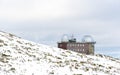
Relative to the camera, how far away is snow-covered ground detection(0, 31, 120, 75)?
4278 cm

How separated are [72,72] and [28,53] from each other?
9197mm

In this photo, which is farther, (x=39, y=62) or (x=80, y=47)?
(x=80, y=47)

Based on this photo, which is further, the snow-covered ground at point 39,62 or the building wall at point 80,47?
→ the building wall at point 80,47

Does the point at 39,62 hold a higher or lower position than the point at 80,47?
lower

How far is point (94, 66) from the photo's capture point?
183 feet

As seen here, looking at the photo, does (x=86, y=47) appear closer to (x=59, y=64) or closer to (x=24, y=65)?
(x=59, y=64)

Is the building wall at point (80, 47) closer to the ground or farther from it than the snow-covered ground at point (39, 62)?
farther from it

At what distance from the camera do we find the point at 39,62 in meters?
48.6

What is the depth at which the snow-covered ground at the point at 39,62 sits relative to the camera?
140 ft

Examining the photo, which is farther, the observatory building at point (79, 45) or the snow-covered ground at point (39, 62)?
the observatory building at point (79, 45)

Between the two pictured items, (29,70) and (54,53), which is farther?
(54,53)

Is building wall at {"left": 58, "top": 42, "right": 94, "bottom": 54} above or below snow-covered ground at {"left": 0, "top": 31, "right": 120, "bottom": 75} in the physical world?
above

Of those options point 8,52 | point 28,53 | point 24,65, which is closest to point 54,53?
point 28,53

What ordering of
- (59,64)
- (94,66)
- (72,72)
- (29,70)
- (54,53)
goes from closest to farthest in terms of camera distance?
(29,70) < (72,72) < (59,64) < (94,66) < (54,53)
